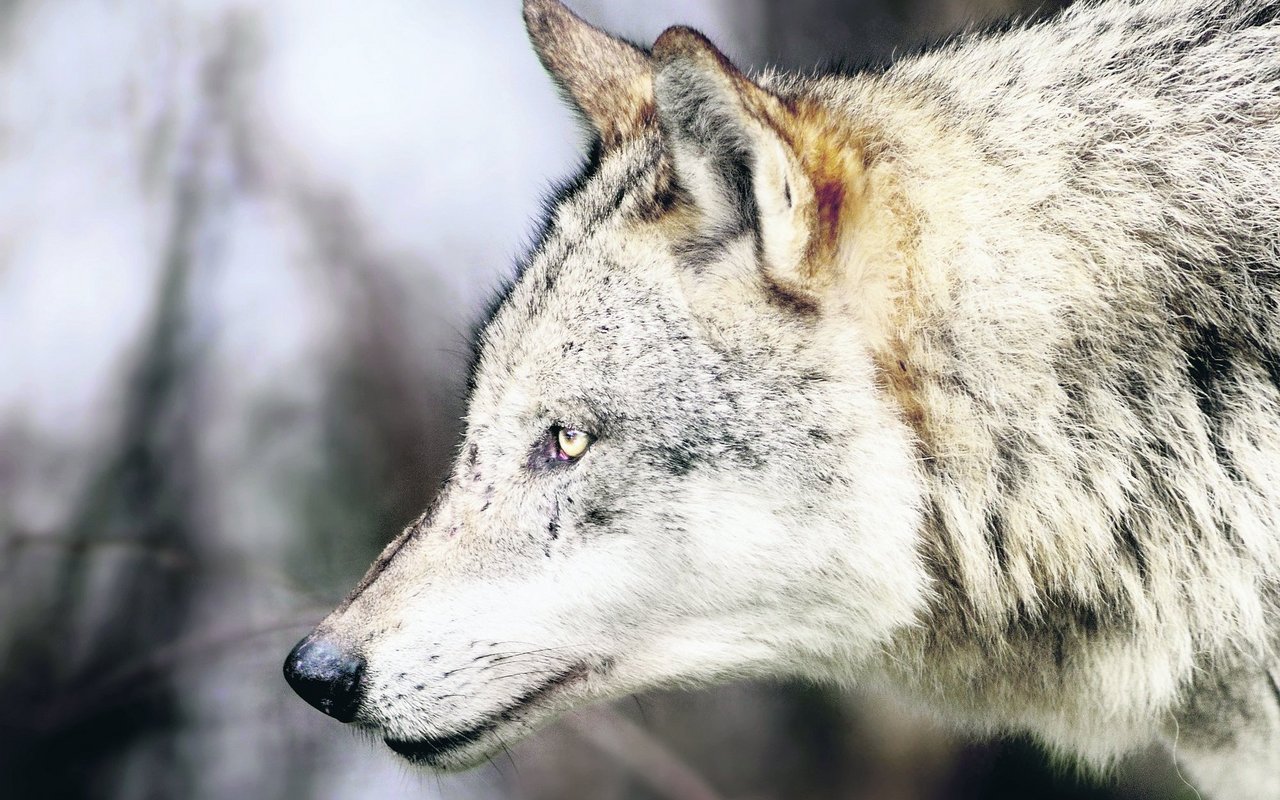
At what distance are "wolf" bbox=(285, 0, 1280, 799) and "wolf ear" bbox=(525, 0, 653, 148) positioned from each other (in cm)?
55

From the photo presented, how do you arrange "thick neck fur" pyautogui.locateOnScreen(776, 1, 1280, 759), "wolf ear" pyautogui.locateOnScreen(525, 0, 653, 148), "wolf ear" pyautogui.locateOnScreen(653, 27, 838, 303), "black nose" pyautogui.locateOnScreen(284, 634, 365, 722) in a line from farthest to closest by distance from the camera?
1. "wolf ear" pyautogui.locateOnScreen(525, 0, 653, 148)
2. "black nose" pyautogui.locateOnScreen(284, 634, 365, 722)
3. "thick neck fur" pyautogui.locateOnScreen(776, 1, 1280, 759)
4. "wolf ear" pyautogui.locateOnScreen(653, 27, 838, 303)

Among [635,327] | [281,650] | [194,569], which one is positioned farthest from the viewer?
[194,569]

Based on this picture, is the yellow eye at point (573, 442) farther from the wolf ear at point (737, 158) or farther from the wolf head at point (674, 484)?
the wolf ear at point (737, 158)

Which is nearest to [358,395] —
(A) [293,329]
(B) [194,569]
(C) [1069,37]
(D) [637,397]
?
(A) [293,329]

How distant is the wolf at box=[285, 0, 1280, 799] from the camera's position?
198 centimetres

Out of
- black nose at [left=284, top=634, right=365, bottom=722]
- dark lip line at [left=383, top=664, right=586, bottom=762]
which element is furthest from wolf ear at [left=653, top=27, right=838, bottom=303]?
black nose at [left=284, top=634, right=365, bottom=722]

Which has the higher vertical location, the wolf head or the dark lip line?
the wolf head

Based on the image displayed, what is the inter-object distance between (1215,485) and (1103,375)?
Result: 331 mm

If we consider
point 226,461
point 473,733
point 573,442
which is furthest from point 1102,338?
point 226,461

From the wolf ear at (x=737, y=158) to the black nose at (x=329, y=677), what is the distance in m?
1.26

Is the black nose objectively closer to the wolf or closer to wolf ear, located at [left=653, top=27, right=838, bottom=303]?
the wolf

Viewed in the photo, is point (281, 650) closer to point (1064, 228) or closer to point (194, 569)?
point (194, 569)

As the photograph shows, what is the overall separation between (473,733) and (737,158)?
1.46m

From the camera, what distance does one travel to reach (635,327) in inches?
85.4
